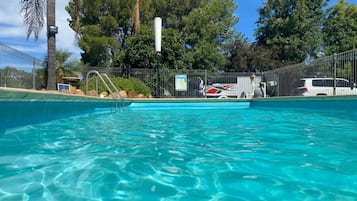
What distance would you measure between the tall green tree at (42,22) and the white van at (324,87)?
→ 32.7 ft

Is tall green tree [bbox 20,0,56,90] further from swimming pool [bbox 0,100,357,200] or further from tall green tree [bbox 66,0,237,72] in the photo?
swimming pool [bbox 0,100,357,200]

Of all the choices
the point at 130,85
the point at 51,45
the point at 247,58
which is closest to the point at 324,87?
the point at 130,85

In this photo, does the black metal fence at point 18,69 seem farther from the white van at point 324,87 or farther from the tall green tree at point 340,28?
the tall green tree at point 340,28

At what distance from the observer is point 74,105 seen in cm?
824

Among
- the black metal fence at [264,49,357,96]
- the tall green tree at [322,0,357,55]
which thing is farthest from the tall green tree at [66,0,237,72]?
the tall green tree at [322,0,357,55]

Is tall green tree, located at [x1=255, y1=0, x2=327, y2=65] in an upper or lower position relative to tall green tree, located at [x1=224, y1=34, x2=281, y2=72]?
upper

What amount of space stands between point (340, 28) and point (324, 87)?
21418 millimetres

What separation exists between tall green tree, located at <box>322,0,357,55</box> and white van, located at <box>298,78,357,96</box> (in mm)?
19198

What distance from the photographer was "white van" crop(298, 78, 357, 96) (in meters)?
11.2

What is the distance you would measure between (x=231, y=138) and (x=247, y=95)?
52.2ft

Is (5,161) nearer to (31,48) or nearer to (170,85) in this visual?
(170,85)

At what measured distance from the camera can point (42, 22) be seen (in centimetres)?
1386

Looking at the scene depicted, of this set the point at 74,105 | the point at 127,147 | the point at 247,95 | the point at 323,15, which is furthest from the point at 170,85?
the point at 323,15

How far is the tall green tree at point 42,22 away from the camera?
12.3 meters
